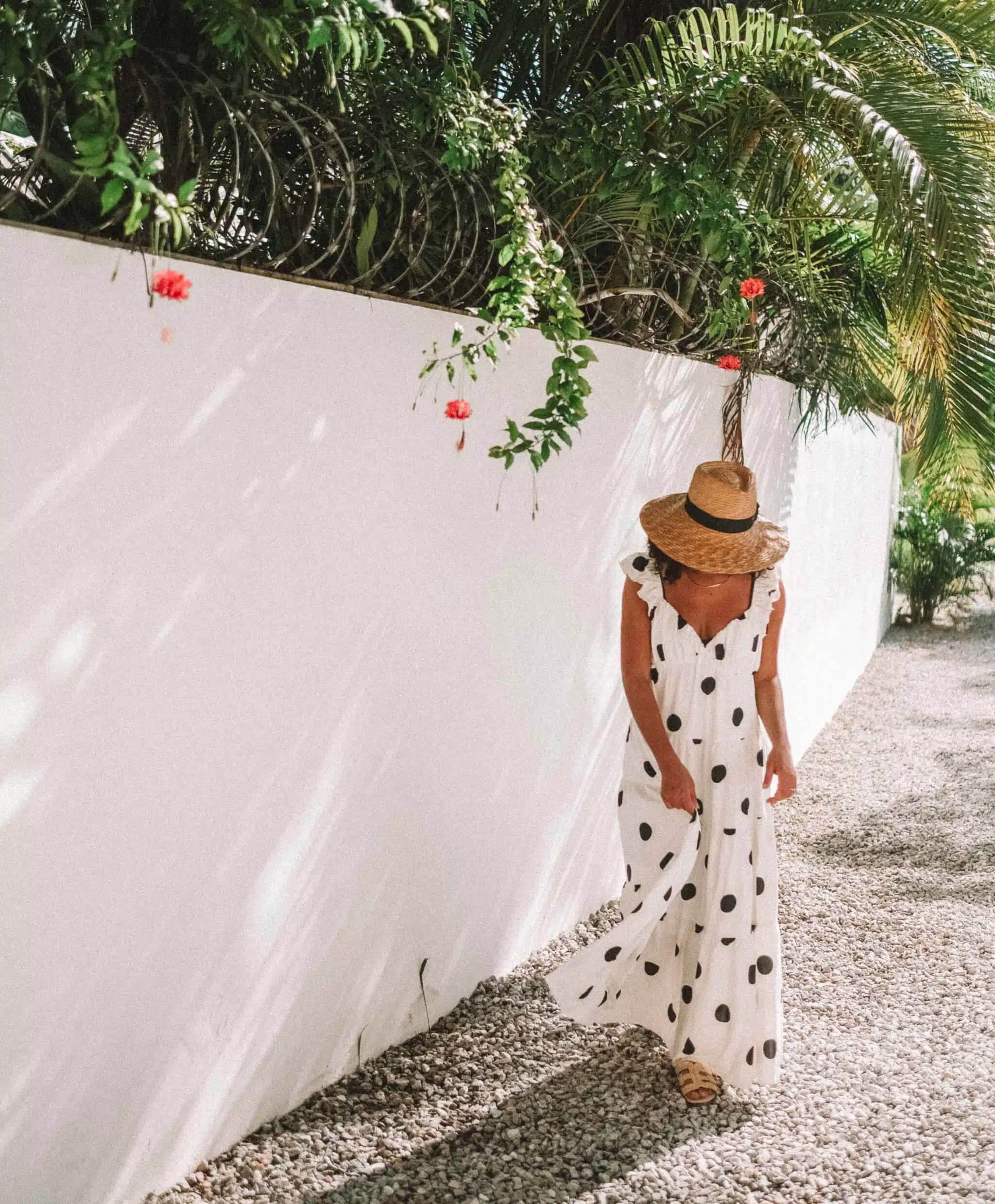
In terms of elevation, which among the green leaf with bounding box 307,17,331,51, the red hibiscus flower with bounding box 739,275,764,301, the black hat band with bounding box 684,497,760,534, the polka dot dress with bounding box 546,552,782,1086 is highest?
the green leaf with bounding box 307,17,331,51

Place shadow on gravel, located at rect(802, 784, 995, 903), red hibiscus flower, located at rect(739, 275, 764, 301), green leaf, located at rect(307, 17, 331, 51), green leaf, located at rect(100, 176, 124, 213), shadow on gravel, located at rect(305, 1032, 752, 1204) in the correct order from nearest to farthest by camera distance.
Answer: green leaf, located at rect(100, 176, 124, 213)
green leaf, located at rect(307, 17, 331, 51)
shadow on gravel, located at rect(305, 1032, 752, 1204)
red hibiscus flower, located at rect(739, 275, 764, 301)
shadow on gravel, located at rect(802, 784, 995, 903)

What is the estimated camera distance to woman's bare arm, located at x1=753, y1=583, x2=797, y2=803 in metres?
3.24

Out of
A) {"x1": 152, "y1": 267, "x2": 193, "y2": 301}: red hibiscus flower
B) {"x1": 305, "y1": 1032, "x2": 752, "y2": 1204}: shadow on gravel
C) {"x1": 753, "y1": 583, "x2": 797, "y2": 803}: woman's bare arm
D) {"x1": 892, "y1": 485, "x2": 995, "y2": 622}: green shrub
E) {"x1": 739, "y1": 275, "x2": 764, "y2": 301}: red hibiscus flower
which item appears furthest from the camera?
{"x1": 892, "y1": 485, "x2": 995, "y2": 622}: green shrub

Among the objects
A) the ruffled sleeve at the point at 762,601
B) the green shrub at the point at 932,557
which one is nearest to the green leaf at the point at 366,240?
the ruffled sleeve at the point at 762,601

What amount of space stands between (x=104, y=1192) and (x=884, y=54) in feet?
13.1

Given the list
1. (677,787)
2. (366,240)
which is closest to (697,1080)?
(677,787)

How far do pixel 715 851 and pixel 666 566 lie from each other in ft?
2.66

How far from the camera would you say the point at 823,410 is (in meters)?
6.75

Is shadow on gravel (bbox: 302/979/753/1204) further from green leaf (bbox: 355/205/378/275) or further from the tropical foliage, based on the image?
green leaf (bbox: 355/205/378/275)

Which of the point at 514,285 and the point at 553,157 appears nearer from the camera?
the point at 514,285

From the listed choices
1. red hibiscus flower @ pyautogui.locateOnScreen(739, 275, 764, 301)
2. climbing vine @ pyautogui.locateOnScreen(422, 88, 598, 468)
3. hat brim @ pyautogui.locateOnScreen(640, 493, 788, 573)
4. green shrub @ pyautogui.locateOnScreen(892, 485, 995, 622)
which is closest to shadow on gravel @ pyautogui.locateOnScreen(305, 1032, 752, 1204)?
hat brim @ pyautogui.locateOnScreen(640, 493, 788, 573)

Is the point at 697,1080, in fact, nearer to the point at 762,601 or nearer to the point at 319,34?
the point at 762,601

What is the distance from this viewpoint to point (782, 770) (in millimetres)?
3277

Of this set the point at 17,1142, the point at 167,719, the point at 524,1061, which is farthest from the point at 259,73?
the point at 524,1061
